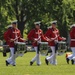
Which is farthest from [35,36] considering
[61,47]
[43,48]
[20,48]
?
[61,47]

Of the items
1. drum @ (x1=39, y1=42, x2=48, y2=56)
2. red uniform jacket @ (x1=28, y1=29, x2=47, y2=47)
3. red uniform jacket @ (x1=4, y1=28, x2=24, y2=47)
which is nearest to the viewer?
red uniform jacket @ (x1=4, y1=28, x2=24, y2=47)

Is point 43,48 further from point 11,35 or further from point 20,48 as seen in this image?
point 11,35

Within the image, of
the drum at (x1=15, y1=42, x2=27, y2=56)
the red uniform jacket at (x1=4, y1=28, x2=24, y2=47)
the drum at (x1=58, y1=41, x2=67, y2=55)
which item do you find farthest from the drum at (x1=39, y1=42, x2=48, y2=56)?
the red uniform jacket at (x1=4, y1=28, x2=24, y2=47)

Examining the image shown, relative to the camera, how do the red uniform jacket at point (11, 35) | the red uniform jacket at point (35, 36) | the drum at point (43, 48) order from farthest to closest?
the drum at point (43, 48) → the red uniform jacket at point (35, 36) → the red uniform jacket at point (11, 35)

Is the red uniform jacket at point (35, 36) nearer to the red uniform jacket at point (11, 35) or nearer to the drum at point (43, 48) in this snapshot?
the drum at point (43, 48)

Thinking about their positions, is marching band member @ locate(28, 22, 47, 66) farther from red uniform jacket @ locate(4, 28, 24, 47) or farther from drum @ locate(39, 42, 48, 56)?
red uniform jacket @ locate(4, 28, 24, 47)

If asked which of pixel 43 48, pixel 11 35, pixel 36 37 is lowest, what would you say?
pixel 43 48

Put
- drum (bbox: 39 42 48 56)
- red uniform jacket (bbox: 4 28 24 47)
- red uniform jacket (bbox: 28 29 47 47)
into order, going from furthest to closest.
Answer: drum (bbox: 39 42 48 56)
red uniform jacket (bbox: 28 29 47 47)
red uniform jacket (bbox: 4 28 24 47)

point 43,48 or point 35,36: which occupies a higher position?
point 35,36

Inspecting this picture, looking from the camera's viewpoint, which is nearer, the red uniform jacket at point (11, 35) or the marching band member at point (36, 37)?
the red uniform jacket at point (11, 35)

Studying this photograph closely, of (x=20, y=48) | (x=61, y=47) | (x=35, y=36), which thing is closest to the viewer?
(x=20, y=48)

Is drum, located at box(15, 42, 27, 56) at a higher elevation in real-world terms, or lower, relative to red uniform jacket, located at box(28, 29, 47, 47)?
lower

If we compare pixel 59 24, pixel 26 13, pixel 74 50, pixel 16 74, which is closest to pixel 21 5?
pixel 26 13

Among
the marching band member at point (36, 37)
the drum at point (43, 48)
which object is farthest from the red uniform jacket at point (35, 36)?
the drum at point (43, 48)
